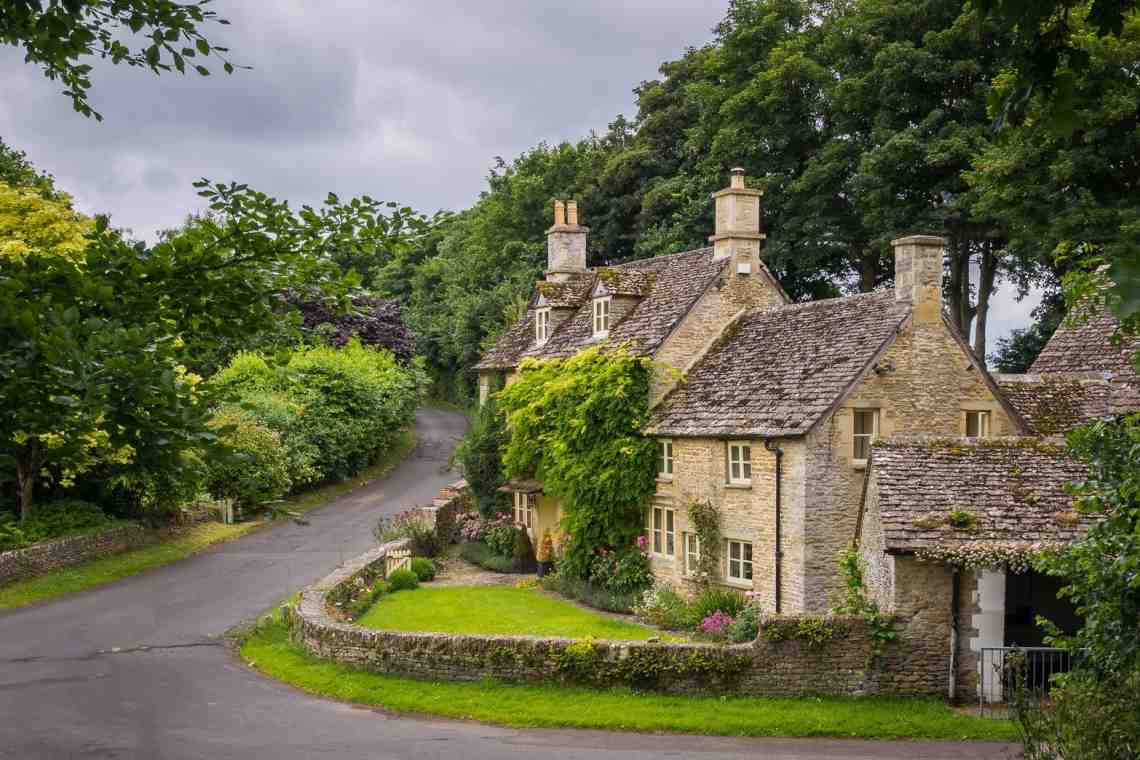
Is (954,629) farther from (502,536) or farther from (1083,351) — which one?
(502,536)

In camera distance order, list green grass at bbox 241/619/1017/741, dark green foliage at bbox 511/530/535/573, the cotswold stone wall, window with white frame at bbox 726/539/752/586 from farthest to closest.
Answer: dark green foliage at bbox 511/530/535/573
the cotswold stone wall
window with white frame at bbox 726/539/752/586
green grass at bbox 241/619/1017/741

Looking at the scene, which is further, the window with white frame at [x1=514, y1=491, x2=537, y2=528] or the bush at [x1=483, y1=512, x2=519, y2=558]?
the bush at [x1=483, y1=512, x2=519, y2=558]

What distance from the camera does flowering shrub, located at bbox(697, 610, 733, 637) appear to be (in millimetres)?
24453

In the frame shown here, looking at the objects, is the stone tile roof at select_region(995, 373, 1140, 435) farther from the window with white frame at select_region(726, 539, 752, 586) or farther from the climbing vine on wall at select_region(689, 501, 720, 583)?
the climbing vine on wall at select_region(689, 501, 720, 583)

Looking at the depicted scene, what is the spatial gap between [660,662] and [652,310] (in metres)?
13.9

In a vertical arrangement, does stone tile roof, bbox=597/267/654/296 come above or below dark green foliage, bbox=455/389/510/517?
above

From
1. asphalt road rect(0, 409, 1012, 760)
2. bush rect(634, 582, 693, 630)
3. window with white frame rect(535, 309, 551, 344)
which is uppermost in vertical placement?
window with white frame rect(535, 309, 551, 344)

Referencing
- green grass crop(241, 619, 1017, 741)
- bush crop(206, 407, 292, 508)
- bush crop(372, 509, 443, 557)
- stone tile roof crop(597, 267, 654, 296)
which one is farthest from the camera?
bush crop(206, 407, 292, 508)

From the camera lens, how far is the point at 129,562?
1364 inches

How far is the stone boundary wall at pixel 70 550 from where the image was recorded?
3089 cm

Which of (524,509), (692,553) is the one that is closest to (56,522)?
(524,509)

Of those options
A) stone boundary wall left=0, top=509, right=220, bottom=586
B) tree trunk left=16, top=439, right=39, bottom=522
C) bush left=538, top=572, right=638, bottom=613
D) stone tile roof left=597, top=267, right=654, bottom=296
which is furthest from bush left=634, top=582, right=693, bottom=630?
tree trunk left=16, top=439, right=39, bottom=522

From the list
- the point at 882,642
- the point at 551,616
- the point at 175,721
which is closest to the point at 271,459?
the point at 551,616

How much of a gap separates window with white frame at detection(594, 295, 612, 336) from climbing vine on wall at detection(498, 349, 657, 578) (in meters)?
2.55
